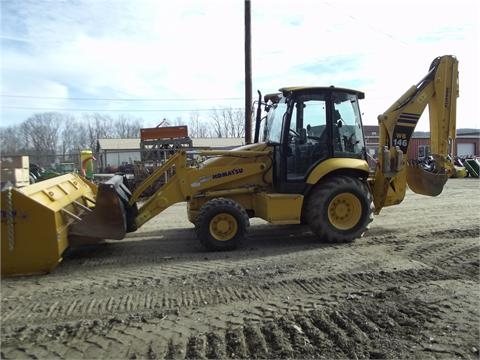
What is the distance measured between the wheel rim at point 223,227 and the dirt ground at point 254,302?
0.31 meters

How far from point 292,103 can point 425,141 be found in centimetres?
3364

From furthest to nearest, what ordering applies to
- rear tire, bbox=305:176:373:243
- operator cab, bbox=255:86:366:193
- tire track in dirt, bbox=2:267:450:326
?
operator cab, bbox=255:86:366:193
rear tire, bbox=305:176:373:243
tire track in dirt, bbox=2:267:450:326

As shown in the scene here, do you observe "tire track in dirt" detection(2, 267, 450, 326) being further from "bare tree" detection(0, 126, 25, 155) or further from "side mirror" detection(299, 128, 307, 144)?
"bare tree" detection(0, 126, 25, 155)

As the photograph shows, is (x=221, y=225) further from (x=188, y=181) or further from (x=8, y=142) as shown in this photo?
(x=8, y=142)

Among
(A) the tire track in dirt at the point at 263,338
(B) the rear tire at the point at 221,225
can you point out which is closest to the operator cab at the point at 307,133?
(B) the rear tire at the point at 221,225

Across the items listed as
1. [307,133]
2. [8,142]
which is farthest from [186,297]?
[8,142]

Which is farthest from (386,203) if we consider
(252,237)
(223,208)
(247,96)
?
(247,96)

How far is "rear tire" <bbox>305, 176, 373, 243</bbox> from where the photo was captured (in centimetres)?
695

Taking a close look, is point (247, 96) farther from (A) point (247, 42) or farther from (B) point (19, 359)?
(B) point (19, 359)

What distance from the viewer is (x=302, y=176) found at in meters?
7.15

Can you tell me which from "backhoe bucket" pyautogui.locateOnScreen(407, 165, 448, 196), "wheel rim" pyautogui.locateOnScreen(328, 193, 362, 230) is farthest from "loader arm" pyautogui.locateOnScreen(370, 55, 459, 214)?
"wheel rim" pyautogui.locateOnScreen(328, 193, 362, 230)

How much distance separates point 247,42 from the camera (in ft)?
50.5

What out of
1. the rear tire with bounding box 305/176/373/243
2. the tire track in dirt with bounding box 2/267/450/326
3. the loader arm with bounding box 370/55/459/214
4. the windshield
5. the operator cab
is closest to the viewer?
the tire track in dirt with bounding box 2/267/450/326

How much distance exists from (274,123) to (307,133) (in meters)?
0.79
